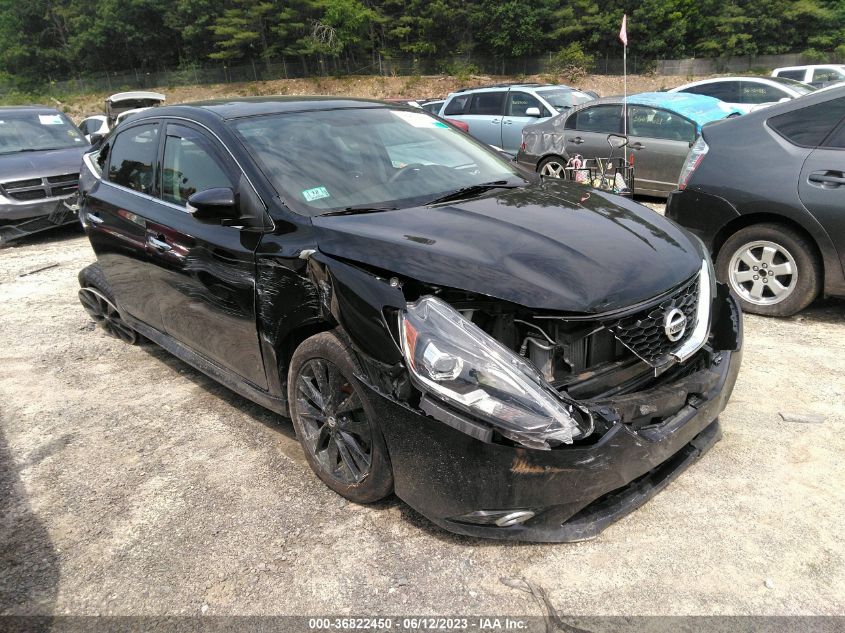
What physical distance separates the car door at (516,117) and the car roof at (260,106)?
8274 millimetres

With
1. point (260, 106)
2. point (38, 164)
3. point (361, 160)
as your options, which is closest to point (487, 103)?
point (38, 164)

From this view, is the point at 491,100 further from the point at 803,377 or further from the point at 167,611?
the point at 167,611

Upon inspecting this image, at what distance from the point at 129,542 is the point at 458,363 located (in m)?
1.73

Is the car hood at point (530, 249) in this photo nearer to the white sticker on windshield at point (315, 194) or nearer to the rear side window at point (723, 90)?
the white sticker on windshield at point (315, 194)

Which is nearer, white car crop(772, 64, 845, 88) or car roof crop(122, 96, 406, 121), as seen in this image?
car roof crop(122, 96, 406, 121)

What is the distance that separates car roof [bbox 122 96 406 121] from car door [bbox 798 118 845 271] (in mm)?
2797

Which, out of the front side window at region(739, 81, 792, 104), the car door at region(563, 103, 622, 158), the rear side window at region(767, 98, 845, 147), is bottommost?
the car door at region(563, 103, 622, 158)

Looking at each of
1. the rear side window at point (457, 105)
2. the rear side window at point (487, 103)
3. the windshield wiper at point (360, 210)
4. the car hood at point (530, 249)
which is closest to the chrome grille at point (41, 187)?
the rear side window at point (457, 105)

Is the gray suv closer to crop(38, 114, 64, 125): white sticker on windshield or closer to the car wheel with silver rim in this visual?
the car wheel with silver rim

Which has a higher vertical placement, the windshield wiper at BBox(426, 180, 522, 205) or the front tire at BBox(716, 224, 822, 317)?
the windshield wiper at BBox(426, 180, 522, 205)

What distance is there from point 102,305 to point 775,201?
17.4 ft

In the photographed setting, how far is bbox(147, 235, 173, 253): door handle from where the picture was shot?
3458 millimetres

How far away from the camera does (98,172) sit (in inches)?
178

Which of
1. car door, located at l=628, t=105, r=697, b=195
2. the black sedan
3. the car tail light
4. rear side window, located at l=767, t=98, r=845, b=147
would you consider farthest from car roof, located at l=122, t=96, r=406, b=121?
car door, located at l=628, t=105, r=697, b=195
